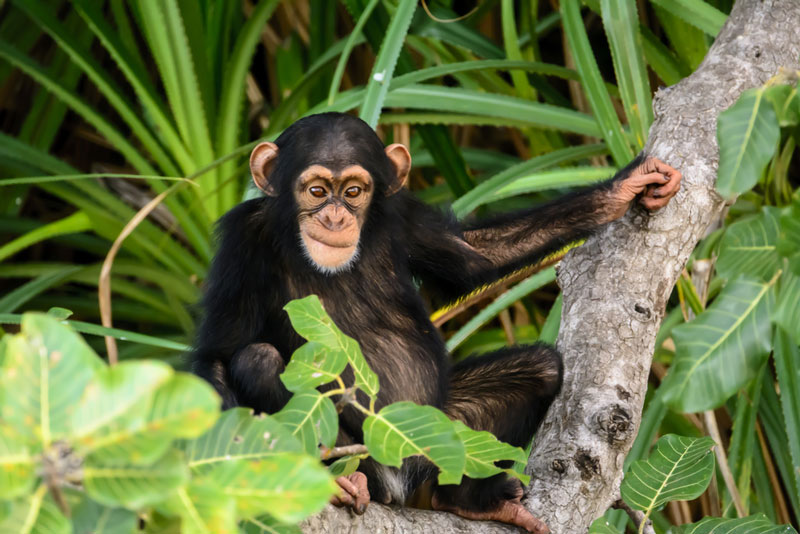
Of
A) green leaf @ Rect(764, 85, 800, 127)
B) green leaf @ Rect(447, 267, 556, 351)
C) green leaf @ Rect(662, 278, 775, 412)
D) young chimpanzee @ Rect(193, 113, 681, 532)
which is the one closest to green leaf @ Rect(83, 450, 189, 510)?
green leaf @ Rect(662, 278, 775, 412)

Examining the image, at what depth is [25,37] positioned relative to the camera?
3713 millimetres

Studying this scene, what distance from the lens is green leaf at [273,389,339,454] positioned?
1054 millimetres

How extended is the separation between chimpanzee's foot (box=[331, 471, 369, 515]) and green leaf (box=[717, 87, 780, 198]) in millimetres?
677

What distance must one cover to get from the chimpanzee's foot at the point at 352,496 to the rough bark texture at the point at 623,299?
0.02 meters

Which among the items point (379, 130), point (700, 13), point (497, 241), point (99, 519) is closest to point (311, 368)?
point (99, 519)

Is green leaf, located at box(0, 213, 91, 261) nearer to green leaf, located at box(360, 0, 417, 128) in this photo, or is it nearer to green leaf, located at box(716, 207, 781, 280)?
green leaf, located at box(360, 0, 417, 128)

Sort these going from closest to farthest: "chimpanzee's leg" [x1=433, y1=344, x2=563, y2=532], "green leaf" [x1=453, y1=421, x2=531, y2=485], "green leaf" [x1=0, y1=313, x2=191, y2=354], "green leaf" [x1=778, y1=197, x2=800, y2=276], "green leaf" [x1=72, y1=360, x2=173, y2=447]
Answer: "green leaf" [x1=72, y1=360, x2=173, y2=447]
"green leaf" [x1=778, y1=197, x2=800, y2=276]
"green leaf" [x1=453, y1=421, x2=531, y2=485]
"chimpanzee's leg" [x1=433, y1=344, x2=563, y2=532]
"green leaf" [x1=0, y1=313, x2=191, y2=354]

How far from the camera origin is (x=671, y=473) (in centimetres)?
134

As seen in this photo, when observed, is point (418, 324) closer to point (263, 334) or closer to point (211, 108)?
point (263, 334)

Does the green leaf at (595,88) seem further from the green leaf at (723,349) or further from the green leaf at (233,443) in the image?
the green leaf at (233,443)

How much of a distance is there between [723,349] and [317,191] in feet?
3.55

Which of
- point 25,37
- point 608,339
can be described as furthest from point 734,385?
point 25,37

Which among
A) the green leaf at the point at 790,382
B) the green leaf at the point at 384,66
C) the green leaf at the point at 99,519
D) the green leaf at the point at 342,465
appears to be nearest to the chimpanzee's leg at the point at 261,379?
the green leaf at the point at 342,465

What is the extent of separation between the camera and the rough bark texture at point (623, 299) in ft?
5.34
